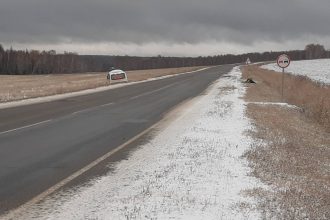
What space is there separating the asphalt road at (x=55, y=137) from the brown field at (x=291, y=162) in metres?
3.16

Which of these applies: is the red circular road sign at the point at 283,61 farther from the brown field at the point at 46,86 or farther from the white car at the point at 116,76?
the white car at the point at 116,76

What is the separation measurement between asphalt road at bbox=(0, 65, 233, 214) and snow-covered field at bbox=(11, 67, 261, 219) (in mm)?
738

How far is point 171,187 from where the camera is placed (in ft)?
25.0

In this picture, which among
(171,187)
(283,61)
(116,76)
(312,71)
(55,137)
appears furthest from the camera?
(312,71)

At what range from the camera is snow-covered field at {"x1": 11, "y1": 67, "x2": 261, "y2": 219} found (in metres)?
6.41

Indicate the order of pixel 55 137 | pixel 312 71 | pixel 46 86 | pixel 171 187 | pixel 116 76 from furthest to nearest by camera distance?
pixel 312 71
pixel 116 76
pixel 46 86
pixel 55 137
pixel 171 187

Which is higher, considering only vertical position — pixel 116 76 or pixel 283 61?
pixel 283 61

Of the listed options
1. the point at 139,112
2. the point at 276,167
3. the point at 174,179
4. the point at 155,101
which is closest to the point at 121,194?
the point at 174,179

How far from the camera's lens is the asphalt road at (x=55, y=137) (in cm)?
816

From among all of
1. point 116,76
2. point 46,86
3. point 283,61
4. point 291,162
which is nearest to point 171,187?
point 291,162

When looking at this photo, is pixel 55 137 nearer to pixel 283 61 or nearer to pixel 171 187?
pixel 171 187

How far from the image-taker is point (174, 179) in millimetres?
8109

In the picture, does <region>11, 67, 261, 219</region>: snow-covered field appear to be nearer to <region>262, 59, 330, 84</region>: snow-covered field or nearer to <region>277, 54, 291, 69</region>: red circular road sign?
<region>277, 54, 291, 69</region>: red circular road sign

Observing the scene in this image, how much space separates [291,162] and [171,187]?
3.22m
